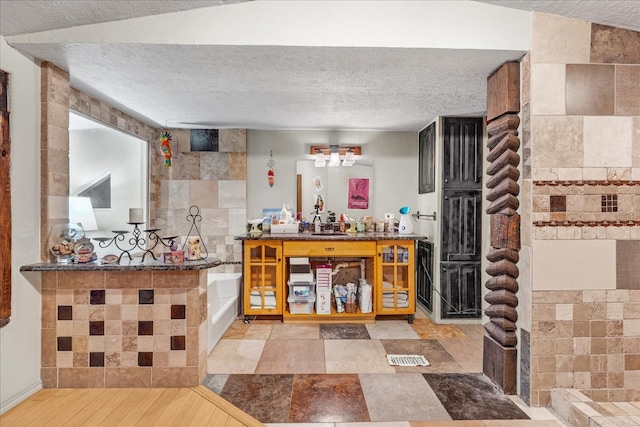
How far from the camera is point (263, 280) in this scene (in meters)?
3.55

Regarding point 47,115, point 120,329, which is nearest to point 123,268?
point 120,329

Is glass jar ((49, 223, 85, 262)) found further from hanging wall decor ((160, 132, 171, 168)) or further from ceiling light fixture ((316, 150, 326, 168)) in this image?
ceiling light fixture ((316, 150, 326, 168))

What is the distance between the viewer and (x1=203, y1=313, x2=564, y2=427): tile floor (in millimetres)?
1940

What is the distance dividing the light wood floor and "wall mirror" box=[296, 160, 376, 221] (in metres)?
2.45

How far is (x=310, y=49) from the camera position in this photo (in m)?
1.99

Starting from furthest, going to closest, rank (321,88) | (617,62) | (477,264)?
1. (477,264)
2. (321,88)
3. (617,62)

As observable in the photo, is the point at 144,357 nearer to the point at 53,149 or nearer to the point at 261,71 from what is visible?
the point at 53,149

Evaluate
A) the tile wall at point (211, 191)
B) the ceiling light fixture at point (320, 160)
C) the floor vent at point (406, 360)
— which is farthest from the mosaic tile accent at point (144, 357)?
the ceiling light fixture at point (320, 160)

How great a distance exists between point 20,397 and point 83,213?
72.0 inches

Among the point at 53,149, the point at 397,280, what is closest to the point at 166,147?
the point at 53,149

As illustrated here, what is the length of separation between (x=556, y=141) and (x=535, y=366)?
1324mm

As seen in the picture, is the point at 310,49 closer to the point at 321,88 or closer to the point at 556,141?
the point at 321,88

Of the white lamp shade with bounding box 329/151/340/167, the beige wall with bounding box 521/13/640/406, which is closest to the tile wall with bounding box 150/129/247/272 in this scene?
the white lamp shade with bounding box 329/151/340/167

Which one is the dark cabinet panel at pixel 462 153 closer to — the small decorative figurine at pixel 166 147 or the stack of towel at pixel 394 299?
the stack of towel at pixel 394 299
